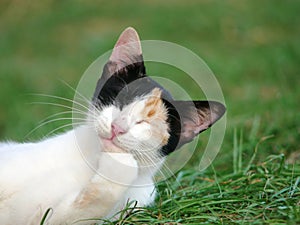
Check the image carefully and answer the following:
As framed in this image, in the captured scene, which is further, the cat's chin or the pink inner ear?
the pink inner ear

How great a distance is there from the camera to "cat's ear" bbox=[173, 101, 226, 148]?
9.81 ft

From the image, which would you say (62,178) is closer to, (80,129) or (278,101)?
(80,129)

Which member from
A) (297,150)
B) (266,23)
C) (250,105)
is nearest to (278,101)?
(250,105)

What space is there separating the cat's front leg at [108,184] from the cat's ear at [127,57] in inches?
19.9

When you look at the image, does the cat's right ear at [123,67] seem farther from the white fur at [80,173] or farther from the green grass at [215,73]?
the green grass at [215,73]

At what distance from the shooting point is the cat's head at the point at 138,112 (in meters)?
2.82

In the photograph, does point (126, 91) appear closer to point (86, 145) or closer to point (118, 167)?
point (86, 145)

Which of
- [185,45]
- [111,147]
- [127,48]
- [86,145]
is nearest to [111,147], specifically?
[111,147]

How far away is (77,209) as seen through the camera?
2.76 metres

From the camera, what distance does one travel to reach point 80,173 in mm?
2986

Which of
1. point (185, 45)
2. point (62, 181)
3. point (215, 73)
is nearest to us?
point (62, 181)

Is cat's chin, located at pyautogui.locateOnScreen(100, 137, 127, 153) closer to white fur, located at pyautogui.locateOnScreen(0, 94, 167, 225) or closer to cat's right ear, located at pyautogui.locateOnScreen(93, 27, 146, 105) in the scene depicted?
white fur, located at pyautogui.locateOnScreen(0, 94, 167, 225)

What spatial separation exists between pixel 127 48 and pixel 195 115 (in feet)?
1.56

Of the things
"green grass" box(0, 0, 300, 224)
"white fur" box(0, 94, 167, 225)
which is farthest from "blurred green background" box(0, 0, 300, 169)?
"white fur" box(0, 94, 167, 225)
